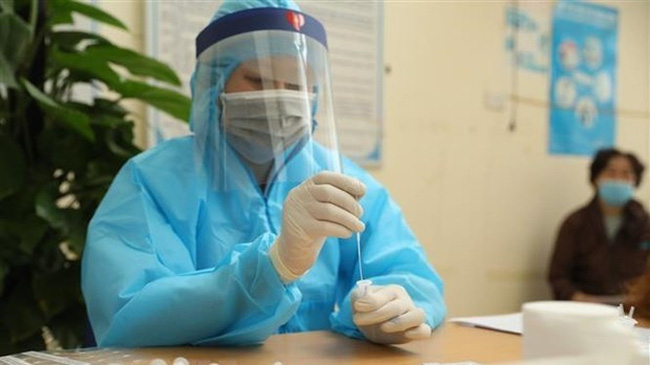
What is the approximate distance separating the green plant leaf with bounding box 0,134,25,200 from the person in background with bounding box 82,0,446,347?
36cm

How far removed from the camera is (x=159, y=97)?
59.0 inches

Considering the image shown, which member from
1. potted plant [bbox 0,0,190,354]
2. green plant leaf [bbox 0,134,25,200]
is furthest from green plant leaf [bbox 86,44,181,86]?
green plant leaf [bbox 0,134,25,200]

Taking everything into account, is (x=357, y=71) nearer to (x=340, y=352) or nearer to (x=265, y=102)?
(x=265, y=102)

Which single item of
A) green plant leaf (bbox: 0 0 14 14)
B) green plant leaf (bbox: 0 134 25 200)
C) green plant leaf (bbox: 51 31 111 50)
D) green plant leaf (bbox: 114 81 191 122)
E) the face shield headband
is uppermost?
green plant leaf (bbox: 0 0 14 14)

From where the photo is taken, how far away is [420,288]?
3.76 feet

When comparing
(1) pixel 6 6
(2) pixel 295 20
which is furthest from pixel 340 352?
(1) pixel 6 6

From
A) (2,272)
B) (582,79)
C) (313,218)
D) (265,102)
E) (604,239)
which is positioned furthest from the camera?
(582,79)

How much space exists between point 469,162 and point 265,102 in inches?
70.7

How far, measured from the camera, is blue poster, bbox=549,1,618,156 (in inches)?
118

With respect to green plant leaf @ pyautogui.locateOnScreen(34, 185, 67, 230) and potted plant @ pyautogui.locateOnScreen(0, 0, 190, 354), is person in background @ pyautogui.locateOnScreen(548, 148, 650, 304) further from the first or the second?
green plant leaf @ pyautogui.locateOnScreen(34, 185, 67, 230)

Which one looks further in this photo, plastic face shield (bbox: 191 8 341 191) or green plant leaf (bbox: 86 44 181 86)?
green plant leaf (bbox: 86 44 181 86)

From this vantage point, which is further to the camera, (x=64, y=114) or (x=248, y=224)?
(x=64, y=114)

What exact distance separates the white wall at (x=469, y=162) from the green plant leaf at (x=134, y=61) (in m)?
1.05

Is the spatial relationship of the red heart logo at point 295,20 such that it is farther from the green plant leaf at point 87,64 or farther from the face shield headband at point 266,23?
the green plant leaf at point 87,64
